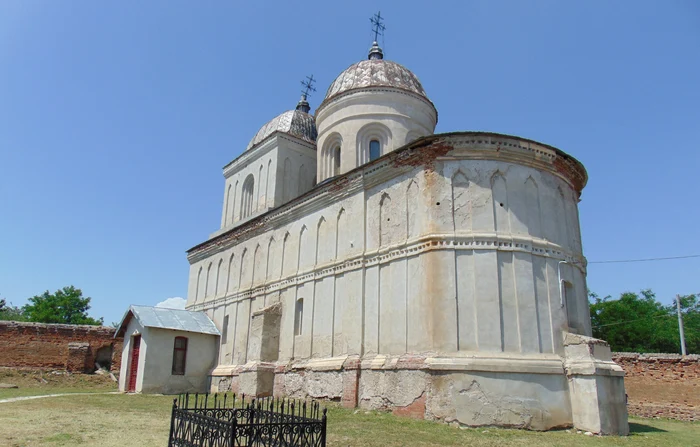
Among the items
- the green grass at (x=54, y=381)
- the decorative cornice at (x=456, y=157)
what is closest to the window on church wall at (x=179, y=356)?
the green grass at (x=54, y=381)

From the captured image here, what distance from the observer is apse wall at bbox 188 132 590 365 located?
49.3 feet

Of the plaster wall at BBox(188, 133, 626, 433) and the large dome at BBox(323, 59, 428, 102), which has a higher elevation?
the large dome at BBox(323, 59, 428, 102)

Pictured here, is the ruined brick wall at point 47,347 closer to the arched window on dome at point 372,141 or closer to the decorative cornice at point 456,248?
the decorative cornice at point 456,248

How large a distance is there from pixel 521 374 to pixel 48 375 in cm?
2464

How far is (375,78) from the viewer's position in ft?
80.5

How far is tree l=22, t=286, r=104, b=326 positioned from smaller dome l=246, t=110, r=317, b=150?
36.4m

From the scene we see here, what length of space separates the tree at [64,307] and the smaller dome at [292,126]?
36.4 m

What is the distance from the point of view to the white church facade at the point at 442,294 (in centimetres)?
1414

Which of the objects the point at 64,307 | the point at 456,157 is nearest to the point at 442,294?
the point at 456,157

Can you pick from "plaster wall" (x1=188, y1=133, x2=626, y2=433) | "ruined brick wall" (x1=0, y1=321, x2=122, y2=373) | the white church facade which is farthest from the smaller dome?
"ruined brick wall" (x1=0, y1=321, x2=122, y2=373)

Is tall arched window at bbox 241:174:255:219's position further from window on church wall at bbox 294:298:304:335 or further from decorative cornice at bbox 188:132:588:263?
window on church wall at bbox 294:298:304:335

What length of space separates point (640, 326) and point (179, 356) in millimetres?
35485

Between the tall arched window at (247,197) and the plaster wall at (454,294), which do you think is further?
the tall arched window at (247,197)

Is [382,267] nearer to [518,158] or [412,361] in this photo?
[412,361]
